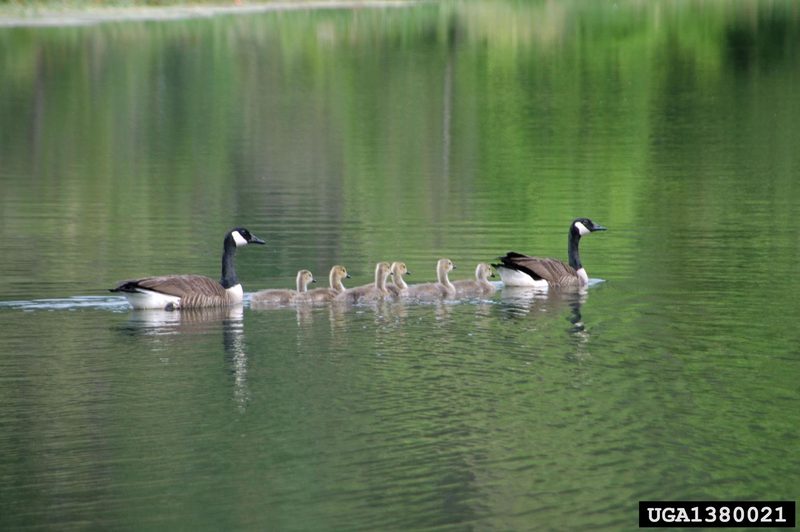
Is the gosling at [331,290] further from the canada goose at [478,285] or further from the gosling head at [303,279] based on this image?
the canada goose at [478,285]

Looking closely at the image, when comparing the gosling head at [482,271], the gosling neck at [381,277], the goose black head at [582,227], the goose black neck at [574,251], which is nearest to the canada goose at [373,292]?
the gosling neck at [381,277]

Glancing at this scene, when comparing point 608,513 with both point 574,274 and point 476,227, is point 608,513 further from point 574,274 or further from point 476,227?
point 476,227

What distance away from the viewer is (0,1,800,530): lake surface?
508 inches

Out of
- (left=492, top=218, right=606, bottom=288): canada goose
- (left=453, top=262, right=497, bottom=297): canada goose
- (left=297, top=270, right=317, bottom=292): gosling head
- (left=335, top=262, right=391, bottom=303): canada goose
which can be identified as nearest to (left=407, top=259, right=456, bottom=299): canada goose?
(left=453, top=262, right=497, bottom=297): canada goose

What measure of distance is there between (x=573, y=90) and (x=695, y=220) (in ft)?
89.9

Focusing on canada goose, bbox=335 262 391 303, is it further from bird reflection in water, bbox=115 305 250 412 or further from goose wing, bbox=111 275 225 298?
goose wing, bbox=111 275 225 298

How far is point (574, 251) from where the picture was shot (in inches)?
928

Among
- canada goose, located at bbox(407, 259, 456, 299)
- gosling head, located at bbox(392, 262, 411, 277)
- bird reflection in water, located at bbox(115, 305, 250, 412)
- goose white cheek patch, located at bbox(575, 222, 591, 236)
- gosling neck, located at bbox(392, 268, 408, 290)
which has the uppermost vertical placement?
goose white cheek patch, located at bbox(575, 222, 591, 236)

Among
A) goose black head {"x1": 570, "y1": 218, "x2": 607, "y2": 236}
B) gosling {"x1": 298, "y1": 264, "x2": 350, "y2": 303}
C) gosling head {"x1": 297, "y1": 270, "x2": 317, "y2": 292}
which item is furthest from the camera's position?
goose black head {"x1": 570, "y1": 218, "x2": 607, "y2": 236}

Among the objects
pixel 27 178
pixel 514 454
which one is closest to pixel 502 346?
pixel 514 454

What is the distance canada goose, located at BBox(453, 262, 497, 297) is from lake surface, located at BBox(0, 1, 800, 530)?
1.17ft

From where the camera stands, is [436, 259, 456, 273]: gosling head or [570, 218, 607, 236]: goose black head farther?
[570, 218, 607, 236]: goose black head

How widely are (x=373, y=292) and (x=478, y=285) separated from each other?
160 cm

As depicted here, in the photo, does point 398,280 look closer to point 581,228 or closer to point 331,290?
point 331,290
